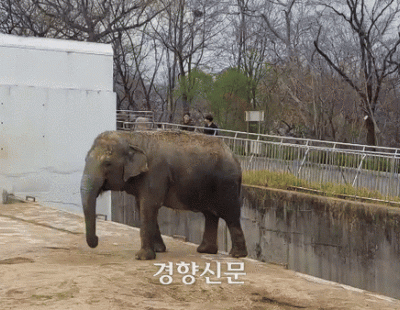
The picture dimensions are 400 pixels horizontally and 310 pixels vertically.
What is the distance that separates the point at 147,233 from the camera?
8.12 meters

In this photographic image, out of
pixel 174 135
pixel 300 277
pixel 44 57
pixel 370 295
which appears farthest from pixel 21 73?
pixel 370 295

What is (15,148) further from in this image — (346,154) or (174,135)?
(346,154)

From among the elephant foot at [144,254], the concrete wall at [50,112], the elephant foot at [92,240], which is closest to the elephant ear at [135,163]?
the elephant foot at [92,240]

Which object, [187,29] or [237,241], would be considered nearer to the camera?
[237,241]

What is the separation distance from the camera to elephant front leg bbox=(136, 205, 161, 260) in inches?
318

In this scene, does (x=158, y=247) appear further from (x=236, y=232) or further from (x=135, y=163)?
(x=135, y=163)

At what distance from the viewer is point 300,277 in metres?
7.84

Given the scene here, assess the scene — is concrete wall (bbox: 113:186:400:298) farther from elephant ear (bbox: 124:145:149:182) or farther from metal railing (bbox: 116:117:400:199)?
elephant ear (bbox: 124:145:149:182)

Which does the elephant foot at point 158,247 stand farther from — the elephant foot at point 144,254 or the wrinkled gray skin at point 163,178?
the elephant foot at point 144,254

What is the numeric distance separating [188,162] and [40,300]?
3.31 m

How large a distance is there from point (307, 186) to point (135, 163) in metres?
11.6

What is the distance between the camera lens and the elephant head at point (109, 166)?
7.82 metres

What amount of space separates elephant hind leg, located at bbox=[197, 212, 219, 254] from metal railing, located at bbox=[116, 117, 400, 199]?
8642 mm

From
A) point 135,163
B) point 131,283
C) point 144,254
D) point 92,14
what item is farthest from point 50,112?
point 92,14
